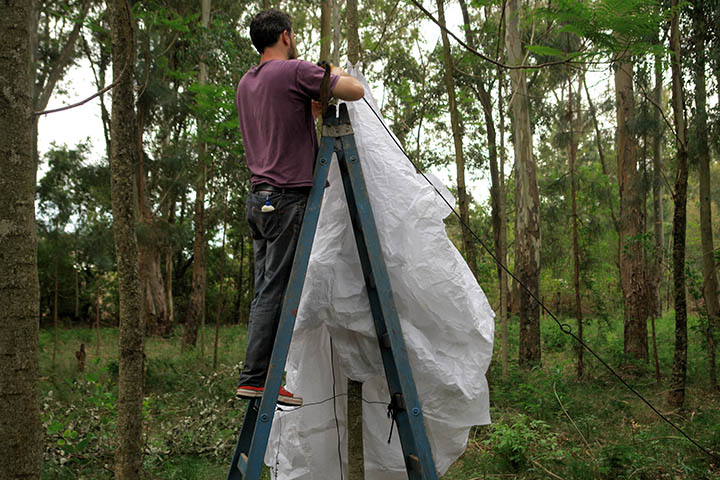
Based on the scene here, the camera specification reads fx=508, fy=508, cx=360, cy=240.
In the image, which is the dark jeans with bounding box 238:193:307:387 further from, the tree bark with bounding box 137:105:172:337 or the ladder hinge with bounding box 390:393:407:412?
the tree bark with bounding box 137:105:172:337

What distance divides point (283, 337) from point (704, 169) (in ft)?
30.9

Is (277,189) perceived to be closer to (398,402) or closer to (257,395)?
(257,395)

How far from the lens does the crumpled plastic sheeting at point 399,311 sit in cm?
228

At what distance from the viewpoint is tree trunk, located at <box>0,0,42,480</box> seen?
1.91 metres

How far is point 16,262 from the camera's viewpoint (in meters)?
1.93

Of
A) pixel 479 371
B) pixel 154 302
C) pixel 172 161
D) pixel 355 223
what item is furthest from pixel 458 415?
pixel 154 302

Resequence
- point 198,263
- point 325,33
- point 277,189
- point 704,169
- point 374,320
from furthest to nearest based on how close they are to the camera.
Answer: point 198,263
point 704,169
point 325,33
point 374,320
point 277,189

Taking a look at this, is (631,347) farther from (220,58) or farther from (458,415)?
(220,58)

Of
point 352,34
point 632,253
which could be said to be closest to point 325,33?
point 352,34

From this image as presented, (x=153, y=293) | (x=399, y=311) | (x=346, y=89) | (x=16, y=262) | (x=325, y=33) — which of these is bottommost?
(x=153, y=293)

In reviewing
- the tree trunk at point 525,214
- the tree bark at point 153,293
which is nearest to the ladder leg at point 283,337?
the tree trunk at point 525,214

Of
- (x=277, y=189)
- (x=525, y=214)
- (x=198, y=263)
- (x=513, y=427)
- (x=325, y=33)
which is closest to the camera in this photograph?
(x=277, y=189)

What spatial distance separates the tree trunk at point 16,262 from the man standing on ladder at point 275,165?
81cm

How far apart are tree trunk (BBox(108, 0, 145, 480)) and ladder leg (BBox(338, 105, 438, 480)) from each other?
155cm
